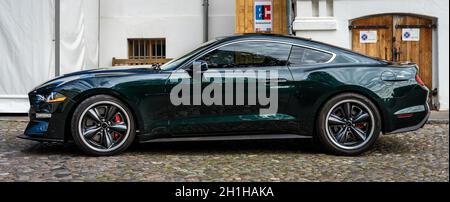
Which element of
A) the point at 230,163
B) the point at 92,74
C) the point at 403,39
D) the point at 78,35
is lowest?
the point at 230,163

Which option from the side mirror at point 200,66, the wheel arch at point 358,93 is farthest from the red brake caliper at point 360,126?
the side mirror at point 200,66

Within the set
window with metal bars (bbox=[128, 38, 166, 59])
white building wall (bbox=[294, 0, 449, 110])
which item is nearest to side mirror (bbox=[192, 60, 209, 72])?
white building wall (bbox=[294, 0, 449, 110])

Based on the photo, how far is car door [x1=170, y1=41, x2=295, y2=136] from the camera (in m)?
7.09

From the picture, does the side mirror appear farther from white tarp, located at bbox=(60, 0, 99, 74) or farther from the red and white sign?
the red and white sign

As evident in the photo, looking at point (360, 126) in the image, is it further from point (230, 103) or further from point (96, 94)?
point (96, 94)

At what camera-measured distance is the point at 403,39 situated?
1210 cm

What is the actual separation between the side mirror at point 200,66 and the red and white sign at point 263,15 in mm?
6218

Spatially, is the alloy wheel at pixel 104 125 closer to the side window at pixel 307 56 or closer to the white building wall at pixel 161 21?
the side window at pixel 307 56


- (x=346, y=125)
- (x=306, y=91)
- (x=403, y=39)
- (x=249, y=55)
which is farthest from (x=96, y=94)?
(x=403, y=39)

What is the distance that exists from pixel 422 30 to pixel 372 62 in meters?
5.25

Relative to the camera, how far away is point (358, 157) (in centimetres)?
724

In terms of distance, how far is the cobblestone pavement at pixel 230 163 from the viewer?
6.24 m

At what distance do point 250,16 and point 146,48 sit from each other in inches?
110
